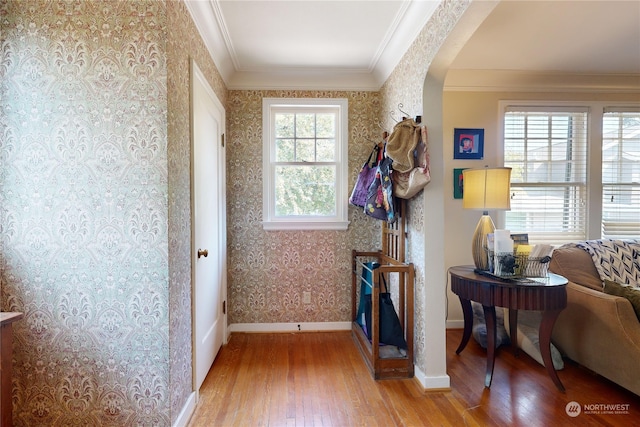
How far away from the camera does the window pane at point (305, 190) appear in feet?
9.95

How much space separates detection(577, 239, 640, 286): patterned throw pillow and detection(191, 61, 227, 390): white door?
117 inches

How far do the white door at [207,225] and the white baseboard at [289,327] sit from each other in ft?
0.99

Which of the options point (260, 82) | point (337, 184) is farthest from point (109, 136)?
point (337, 184)

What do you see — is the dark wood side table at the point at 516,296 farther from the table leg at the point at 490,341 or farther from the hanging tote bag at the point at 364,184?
the hanging tote bag at the point at 364,184

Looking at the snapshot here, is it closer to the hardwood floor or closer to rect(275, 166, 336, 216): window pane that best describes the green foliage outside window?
rect(275, 166, 336, 216): window pane

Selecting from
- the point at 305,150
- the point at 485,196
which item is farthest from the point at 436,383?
the point at 305,150

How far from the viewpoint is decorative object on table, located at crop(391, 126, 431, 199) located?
1.95 meters

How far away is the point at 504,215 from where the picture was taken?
304cm

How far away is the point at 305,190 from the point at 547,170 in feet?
8.34

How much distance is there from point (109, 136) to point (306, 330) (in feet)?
7.75

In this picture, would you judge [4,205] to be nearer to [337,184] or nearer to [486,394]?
[337,184]

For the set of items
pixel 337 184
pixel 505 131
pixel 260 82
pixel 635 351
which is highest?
pixel 260 82

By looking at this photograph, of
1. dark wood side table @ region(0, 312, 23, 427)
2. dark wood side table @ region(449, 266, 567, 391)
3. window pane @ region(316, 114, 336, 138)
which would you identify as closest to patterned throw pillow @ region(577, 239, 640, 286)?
dark wood side table @ region(449, 266, 567, 391)

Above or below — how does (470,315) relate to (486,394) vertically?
above
